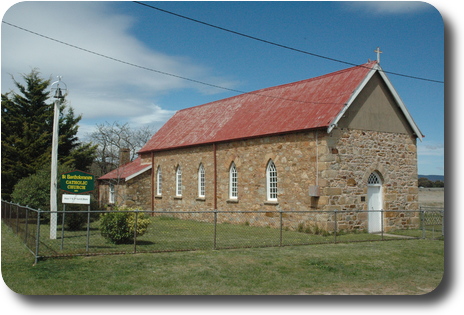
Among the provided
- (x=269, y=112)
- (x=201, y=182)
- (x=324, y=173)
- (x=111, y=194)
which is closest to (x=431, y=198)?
(x=269, y=112)

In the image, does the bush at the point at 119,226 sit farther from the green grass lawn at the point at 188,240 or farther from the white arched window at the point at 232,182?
the white arched window at the point at 232,182

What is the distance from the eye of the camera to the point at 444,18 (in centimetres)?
1109

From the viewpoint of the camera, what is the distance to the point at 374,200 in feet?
76.4

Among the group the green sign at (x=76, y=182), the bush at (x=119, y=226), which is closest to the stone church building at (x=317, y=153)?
the bush at (x=119, y=226)

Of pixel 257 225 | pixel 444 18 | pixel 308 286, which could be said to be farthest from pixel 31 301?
pixel 257 225

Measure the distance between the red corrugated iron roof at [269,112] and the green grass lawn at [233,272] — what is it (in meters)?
8.11

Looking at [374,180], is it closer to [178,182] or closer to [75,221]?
[178,182]

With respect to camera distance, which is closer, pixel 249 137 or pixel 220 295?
pixel 220 295

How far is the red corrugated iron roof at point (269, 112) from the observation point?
22531 millimetres

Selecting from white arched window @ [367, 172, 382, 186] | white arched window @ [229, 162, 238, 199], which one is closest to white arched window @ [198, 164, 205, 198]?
white arched window @ [229, 162, 238, 199]

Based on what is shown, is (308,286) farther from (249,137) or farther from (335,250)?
(249,137)

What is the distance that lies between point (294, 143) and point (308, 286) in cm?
1237

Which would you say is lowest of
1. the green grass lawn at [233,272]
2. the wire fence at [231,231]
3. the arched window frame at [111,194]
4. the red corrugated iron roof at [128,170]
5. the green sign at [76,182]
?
the green grass lawn at [233,272]

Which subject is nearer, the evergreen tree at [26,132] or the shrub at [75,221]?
the shrub at [75,221]
